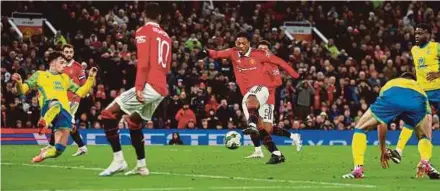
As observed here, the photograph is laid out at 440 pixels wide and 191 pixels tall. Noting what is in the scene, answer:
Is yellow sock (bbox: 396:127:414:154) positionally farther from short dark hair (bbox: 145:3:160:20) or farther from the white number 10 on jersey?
short dark hair (bbox: 145:3:160:20)

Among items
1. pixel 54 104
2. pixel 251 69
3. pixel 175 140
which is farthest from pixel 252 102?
pixel 175 140

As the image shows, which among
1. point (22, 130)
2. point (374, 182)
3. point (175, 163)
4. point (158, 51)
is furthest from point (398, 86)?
point (22, 130)

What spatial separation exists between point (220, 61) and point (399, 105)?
807 inches

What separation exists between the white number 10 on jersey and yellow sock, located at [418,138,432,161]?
4.10 meters

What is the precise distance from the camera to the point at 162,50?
15.2m

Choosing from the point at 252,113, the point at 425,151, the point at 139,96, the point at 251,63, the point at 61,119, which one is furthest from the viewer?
the point at 251,63

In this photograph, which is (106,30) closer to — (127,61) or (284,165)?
(127,61)

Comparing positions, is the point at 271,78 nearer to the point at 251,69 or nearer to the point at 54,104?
the point at 251,69

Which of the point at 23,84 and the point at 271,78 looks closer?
the point at 23,84

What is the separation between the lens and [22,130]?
30938 millimetres

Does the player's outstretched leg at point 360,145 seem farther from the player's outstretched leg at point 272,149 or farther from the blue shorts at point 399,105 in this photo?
the player's outstretched leg at point 272,149

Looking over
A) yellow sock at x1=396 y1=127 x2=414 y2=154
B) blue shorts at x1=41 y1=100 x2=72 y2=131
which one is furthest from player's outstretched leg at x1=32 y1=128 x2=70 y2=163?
yellow sock at x1=396 y1=127 x2=414 y2=154

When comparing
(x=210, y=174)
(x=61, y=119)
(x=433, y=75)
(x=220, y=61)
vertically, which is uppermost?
(x=220, y=61)

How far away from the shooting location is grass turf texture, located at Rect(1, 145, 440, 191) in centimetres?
1391
